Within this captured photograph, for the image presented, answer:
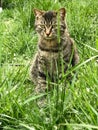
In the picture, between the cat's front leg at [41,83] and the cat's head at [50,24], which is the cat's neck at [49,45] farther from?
the cat's front leg at [41,83]

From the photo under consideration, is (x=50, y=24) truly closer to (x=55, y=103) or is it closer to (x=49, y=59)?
(x=49, y=59)

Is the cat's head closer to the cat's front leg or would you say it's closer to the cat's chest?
the cat's chest

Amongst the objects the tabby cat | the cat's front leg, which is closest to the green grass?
the cat's front leg

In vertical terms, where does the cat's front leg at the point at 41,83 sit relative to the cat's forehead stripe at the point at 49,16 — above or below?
below

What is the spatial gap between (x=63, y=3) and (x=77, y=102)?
358 centimetres

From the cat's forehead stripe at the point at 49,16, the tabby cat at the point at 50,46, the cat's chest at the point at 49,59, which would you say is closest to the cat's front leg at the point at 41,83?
the tabby cat at the point at 50,46

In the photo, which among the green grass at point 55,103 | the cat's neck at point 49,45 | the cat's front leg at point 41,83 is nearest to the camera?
the green grass at point 55,103

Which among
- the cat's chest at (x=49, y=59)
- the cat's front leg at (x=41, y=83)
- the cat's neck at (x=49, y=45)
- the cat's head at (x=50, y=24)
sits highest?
the cat's head at (x=50, y=24)

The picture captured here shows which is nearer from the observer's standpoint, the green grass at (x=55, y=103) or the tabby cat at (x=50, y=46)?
the green grass at (x=55, y=103)

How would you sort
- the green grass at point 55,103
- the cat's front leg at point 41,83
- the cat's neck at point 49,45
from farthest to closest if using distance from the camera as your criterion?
1. the cat's neck at point 49,45
2. the cat's front leg at point 41,83
3. the green grass at point 55,103

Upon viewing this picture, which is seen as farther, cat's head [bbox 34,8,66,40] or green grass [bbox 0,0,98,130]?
cat's head [bbox 34,8,66,40]

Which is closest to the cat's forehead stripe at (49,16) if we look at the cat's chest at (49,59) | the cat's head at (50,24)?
the cat's head at (50,24)

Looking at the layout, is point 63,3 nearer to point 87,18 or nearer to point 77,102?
point 87,18

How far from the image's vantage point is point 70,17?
18.9ft
